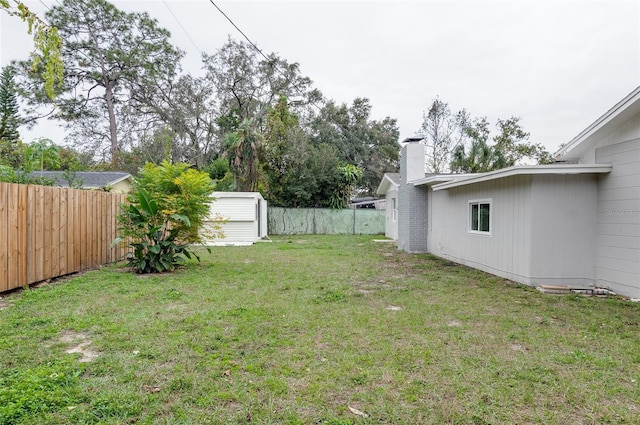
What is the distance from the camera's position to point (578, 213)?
6.79 m

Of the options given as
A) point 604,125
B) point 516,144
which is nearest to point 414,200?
point 604,125

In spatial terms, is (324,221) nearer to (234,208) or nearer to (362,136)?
(234,208)

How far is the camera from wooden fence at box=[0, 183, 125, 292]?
18.5 feet

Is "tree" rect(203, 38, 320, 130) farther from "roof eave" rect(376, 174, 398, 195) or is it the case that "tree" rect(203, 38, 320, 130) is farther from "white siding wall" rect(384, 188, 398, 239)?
"white siding wall" rect(384, 188, 398, 239)

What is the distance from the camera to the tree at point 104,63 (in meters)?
23.4

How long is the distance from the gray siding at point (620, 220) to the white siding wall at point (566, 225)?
0.45ft

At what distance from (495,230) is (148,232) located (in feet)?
24.3

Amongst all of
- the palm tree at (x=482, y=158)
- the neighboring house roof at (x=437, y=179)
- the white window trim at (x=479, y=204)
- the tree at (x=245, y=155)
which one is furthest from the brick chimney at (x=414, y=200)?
the palm tree at (x=482, y=158)

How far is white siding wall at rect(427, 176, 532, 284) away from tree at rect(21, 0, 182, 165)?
21.8 metres

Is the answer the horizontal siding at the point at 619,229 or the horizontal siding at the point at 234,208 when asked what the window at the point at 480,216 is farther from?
the horizontal siding at the point at 234,208

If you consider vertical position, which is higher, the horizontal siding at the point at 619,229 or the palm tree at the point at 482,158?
the palm tree at the point at 482,158

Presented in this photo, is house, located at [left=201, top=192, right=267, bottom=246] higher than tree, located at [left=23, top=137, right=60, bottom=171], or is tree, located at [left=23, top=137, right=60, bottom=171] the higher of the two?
tree, located at [left=23, top=137, right=60, bottom=171]

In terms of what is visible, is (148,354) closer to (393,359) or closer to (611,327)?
(393,359)

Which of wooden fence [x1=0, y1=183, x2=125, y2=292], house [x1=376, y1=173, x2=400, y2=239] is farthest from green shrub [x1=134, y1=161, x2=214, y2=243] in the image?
house [x1=376, y1=173, x2=400, y2=239]
